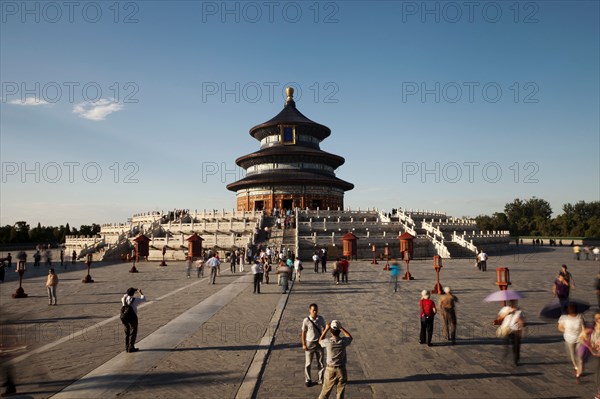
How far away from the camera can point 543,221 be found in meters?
97.0

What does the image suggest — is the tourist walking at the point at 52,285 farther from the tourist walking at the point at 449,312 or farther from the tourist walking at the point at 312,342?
the tourist walking at the point at 449,312

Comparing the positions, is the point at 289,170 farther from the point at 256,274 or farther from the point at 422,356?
the point at 422,356

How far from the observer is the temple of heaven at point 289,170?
187ft

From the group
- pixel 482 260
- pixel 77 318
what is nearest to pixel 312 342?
pixel 77 318

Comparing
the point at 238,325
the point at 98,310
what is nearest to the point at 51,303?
the point at 98,310

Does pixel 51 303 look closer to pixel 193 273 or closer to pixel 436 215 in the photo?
pixel 193 273

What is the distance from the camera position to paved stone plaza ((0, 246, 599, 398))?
708cm

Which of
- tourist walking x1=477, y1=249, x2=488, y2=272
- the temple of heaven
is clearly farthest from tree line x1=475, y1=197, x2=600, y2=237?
tourist walking x1=477, y1=249, x2=488, y2=272

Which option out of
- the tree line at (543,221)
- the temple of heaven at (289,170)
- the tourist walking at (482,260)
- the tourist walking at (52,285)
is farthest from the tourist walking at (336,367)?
the tree line at (543,221)

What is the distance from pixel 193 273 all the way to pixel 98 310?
41.0ft

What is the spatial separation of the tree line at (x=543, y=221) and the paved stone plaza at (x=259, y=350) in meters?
81.2

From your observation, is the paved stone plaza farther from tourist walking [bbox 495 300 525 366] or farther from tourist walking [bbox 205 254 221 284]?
tourist walking [bbox 205 254 221 284]

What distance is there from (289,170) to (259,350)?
50.4m

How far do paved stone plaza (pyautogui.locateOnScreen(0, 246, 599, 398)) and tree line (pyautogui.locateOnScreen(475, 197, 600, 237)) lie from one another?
81222mm
